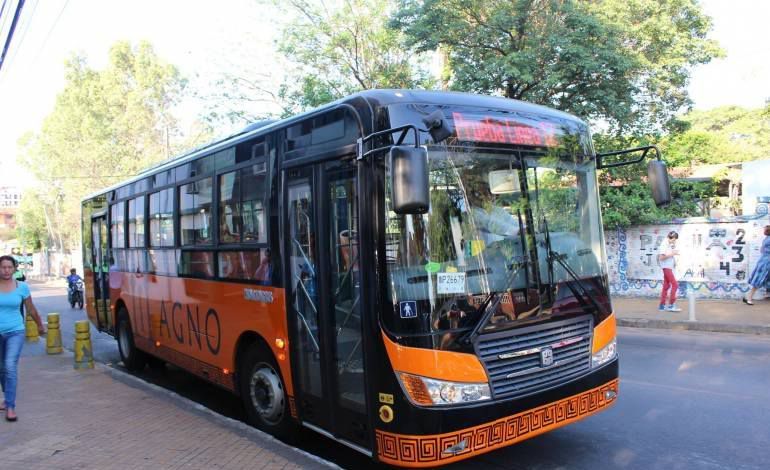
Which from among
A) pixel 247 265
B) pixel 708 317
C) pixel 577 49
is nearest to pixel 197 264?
pixel 247 265

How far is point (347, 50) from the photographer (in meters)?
20.3

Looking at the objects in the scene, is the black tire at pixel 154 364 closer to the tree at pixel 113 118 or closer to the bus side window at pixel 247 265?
the bus side window at pixel 247 265

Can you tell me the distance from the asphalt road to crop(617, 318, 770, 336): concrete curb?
65.4 inches

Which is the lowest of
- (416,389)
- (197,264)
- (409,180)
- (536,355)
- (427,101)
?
(416,389)

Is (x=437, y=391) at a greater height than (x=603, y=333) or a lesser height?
lesser

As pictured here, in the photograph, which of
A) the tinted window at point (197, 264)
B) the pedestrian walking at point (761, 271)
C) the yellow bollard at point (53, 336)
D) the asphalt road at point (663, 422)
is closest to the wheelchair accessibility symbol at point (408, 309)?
the asphalt road at point (663, 422)

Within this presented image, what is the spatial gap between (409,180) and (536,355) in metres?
1.64

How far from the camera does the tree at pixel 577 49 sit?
14.8 m

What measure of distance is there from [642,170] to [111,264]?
47.3 feet

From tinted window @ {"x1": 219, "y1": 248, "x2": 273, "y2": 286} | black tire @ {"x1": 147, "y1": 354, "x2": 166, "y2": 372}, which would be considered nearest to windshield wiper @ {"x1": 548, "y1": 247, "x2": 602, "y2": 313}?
tinted window @ {"x1": 219, "y1": 248, "x2": 273, "y2": 286}

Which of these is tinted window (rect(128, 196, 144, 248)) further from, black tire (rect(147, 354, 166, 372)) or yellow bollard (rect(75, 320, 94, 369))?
black tire (rect(147, 354, 166, 372))

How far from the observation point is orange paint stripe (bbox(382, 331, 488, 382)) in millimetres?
3771

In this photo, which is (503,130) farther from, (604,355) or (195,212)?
(195,212)

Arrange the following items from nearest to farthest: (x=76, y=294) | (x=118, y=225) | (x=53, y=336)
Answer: (x=118, y=225)
(x=53, y=336)
(x=76, y=294)
